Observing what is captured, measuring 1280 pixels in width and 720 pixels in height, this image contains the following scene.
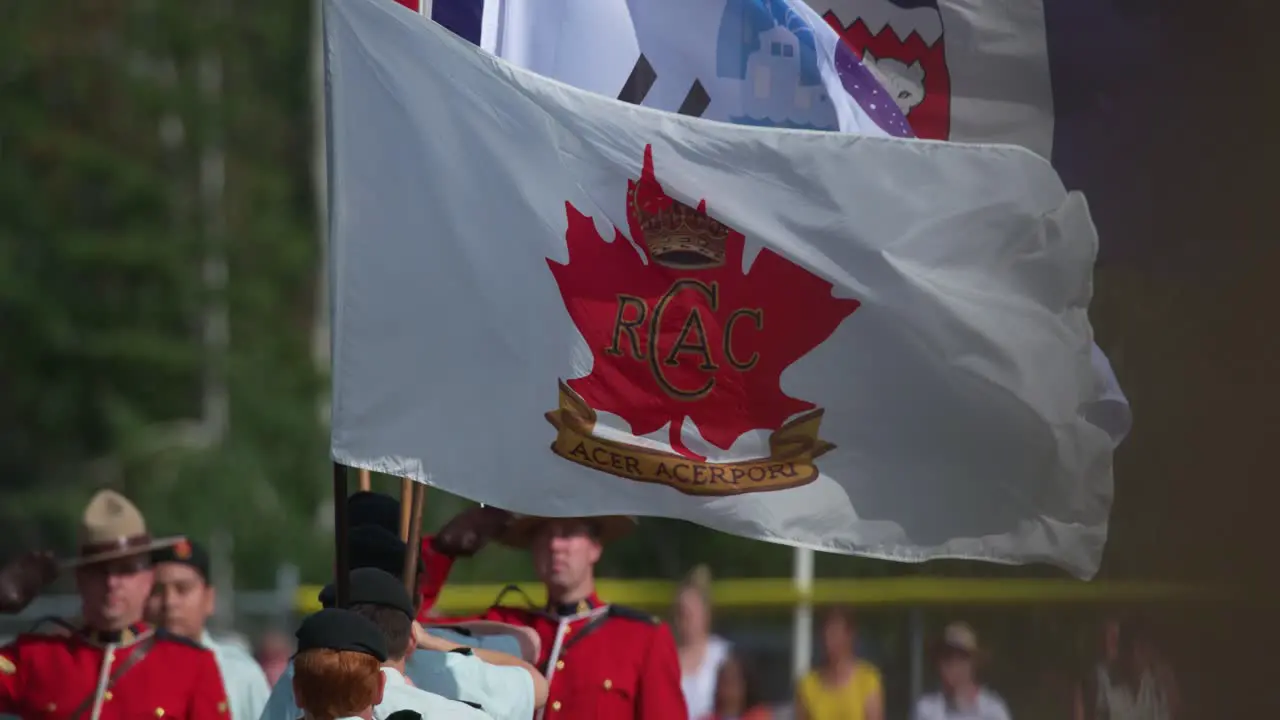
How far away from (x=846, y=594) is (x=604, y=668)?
3.83m

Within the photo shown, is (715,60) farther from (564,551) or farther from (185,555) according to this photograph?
(185,555)

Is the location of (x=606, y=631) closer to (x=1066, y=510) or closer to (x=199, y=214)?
(x=1066, y=510)

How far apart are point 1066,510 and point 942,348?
0.61 m

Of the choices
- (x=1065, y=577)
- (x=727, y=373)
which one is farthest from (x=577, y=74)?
(x=1065, y=577)

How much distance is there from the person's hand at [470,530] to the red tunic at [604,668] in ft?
0.82

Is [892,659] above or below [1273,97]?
below

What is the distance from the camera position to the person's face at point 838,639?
416 inches

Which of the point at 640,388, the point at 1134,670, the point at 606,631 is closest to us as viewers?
the point at 640,388

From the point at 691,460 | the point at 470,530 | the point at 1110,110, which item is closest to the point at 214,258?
the point at 470,530

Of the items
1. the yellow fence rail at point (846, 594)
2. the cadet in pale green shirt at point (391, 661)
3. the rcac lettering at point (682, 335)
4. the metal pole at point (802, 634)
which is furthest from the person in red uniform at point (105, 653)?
the metal pole at point (802, 634)

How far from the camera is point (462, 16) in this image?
705cm

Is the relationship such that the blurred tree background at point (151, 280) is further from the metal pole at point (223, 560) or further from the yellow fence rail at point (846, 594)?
the yellow fence rail at point (846, 594)

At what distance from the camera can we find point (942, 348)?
6.70 m

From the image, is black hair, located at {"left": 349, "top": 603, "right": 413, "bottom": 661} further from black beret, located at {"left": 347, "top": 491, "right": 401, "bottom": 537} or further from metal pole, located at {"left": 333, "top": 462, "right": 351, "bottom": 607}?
black beret, located at {"left": 347, "top": 491, "right": 401, "bottom": 537}
